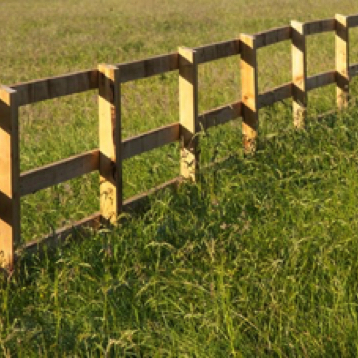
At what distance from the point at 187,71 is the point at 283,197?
1.53 m

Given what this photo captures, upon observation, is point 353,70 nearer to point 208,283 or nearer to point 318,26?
point 318,26

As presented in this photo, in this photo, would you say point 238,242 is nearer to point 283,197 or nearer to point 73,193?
point 283,197

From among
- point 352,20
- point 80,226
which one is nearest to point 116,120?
point 80,226

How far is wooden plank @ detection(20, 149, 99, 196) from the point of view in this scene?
246 inches

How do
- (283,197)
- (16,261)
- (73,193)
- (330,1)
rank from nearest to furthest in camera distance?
(16,261) < (283,197) < (73,193) < (330,1)

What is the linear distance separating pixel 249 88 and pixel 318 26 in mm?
2036

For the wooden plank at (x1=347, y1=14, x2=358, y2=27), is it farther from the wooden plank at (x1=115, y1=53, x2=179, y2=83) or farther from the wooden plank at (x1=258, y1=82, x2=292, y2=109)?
the wooden plank at (x1=115, y1=53, x2=179, y2=83)

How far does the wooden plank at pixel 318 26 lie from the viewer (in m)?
10.5

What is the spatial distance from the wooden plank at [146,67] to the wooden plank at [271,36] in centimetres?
156

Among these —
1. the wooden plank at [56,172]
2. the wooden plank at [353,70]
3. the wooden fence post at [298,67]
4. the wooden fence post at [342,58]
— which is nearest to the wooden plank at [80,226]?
the wooden plank at [56,172]

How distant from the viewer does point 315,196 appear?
7.09 m

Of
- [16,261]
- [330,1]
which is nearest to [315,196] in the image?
[16,261]

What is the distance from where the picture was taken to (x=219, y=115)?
8.70m

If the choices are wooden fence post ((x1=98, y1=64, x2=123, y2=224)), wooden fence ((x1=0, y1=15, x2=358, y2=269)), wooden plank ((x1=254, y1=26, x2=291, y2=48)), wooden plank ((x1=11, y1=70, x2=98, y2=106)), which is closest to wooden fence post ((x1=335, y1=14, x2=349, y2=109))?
wooden fence ((x1=0, y1=15, x2=358, y2=269))
